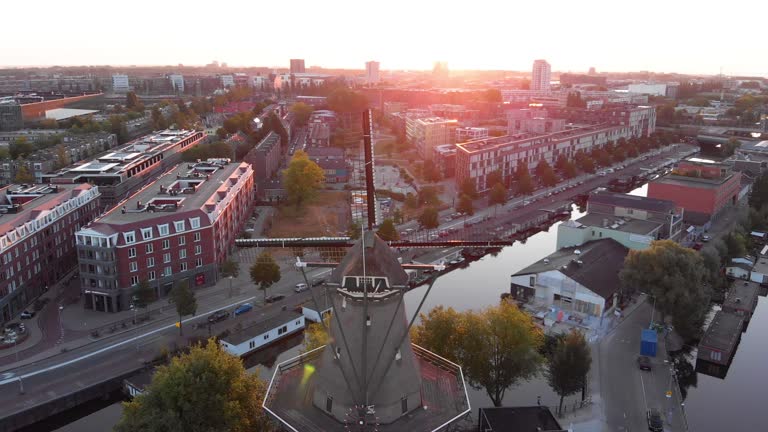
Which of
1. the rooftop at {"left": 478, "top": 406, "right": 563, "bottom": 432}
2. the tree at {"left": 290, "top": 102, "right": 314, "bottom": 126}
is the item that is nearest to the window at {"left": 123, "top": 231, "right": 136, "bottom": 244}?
the rooftop at {"left": 478, "top": 406, "right": 563, "bottom": 432}

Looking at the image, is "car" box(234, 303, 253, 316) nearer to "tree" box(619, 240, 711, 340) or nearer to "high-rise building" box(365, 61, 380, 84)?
"tree" box(619, 240, 711, 340)

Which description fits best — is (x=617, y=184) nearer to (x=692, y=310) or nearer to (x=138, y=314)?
(x=692, y=310)

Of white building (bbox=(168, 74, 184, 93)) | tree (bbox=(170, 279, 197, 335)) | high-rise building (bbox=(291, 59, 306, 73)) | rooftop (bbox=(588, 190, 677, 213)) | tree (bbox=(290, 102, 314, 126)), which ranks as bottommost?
tree (bbox=(170, 279, 197, 335))

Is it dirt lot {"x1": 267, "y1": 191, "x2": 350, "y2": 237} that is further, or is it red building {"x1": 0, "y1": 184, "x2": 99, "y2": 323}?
dirt lot {"x1": 267, "y1": 191, "x2": 350, "y2": 237}

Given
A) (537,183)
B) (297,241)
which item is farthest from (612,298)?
(537,183)

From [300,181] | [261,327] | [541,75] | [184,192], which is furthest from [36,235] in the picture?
[541,75]

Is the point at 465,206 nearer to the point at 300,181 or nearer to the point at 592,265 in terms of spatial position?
the point at 300,181
